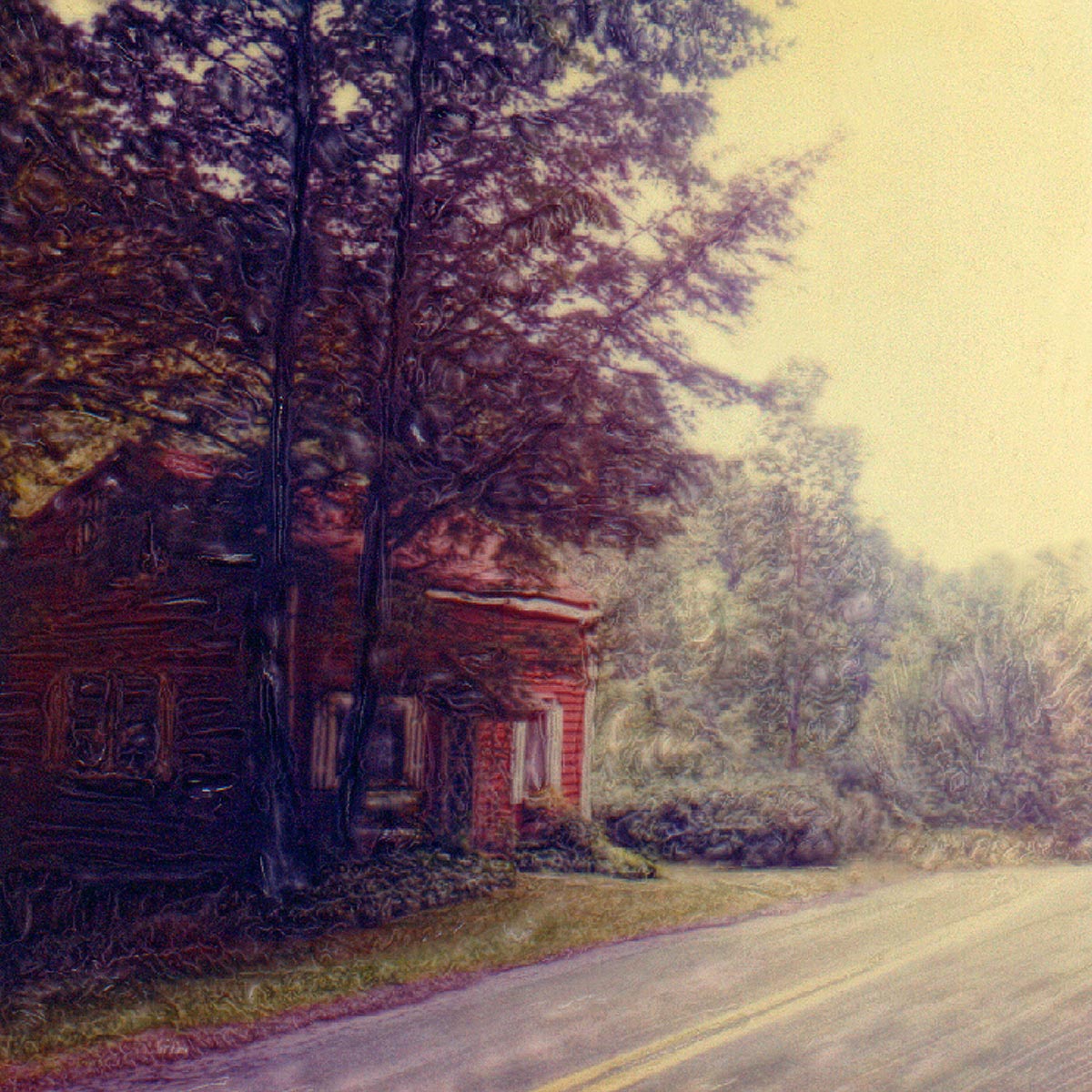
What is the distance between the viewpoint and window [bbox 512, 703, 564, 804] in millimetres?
3893

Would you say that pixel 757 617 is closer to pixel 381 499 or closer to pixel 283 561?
pixel 381 499

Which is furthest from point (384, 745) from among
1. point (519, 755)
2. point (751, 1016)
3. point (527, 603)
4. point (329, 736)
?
point (751, 1016)

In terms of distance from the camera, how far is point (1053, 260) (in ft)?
14.6

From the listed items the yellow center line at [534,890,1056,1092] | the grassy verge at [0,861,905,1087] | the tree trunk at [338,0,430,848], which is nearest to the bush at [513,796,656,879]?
the grassy verge at [0,861,905,1087]

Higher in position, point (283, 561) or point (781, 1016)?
point (283, 561)

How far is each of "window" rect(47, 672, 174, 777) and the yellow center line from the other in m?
2.27

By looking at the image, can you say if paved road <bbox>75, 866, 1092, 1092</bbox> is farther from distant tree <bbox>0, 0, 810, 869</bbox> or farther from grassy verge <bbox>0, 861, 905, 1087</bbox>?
distant tree <bbox>0, 0, 810, 869</bbox>

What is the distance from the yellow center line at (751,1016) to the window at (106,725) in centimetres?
227

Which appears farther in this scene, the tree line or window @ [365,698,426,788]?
window @ [365,698,426,788]

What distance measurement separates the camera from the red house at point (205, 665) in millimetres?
4148

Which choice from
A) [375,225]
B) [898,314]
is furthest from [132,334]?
[898,314]

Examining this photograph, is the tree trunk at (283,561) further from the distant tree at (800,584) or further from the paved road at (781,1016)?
the distant tree at (800,584)

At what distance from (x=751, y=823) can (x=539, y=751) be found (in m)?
0.95

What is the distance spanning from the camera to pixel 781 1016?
3873 mm
